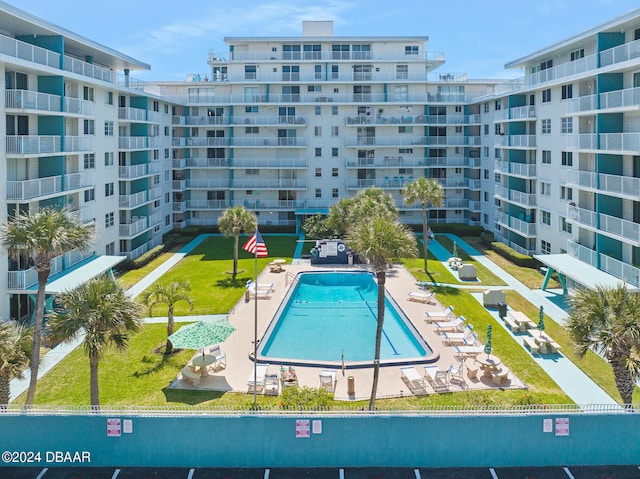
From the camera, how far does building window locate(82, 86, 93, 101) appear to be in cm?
3756

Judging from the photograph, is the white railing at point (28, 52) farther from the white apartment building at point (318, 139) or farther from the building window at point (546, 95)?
the building window at point (546, 95)

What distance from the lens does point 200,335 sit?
23.0 m

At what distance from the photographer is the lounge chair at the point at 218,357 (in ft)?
80.0

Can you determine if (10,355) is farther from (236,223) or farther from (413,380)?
(236,223)

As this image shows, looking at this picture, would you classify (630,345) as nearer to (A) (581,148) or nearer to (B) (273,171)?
(A) (581,148)

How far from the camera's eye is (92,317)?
700 inches

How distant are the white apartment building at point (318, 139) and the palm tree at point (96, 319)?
10505 mm

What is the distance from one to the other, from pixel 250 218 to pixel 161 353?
52.9 ft

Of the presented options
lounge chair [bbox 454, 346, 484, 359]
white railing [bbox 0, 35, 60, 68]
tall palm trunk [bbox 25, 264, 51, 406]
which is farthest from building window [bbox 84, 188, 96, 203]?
lounge chair [bbox 454, 346, 484, 359]

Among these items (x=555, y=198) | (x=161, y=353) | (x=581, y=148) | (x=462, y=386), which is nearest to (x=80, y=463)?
(x=161, y=353)

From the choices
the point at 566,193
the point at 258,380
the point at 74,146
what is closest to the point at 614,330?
the point at 258,380

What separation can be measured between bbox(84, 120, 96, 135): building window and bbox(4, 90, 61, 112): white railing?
6.65 m

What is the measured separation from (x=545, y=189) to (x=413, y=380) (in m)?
26.0

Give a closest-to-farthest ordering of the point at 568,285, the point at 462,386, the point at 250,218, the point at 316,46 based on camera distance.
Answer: the point at 462,386 < the point at 568,285 < the point at 250,218 < the point at 316,46
